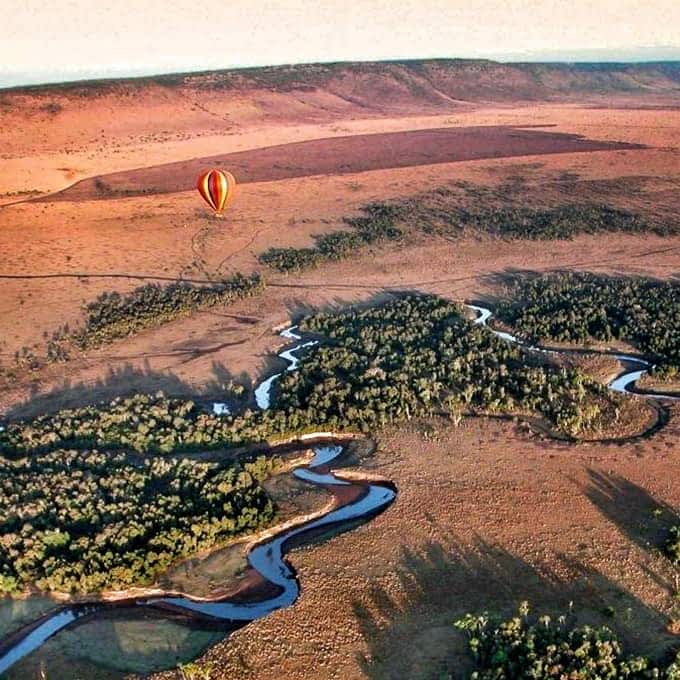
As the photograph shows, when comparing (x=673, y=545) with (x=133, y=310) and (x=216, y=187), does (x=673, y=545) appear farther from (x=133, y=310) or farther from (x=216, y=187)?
(x=216, y=187)

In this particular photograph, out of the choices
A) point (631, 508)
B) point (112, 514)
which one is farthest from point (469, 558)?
point (112, 514)

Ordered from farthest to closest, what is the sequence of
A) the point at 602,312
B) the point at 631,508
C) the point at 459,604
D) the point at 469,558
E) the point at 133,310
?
the point at 133,310, the point at 602,312, the point at 631,508, the point at 469,558, the point at 459,604

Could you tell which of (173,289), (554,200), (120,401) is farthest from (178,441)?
(554,200)

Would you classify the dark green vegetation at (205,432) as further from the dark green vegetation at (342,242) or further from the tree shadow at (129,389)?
the dark green vegetation at (342,242)

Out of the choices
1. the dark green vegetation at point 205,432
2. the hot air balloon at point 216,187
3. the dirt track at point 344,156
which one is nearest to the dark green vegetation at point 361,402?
the dark green vegetation at point 205,432

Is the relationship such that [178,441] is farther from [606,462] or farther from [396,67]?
[396,67]

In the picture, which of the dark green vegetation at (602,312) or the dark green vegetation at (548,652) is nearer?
the dark green vegetation at (548,652)
